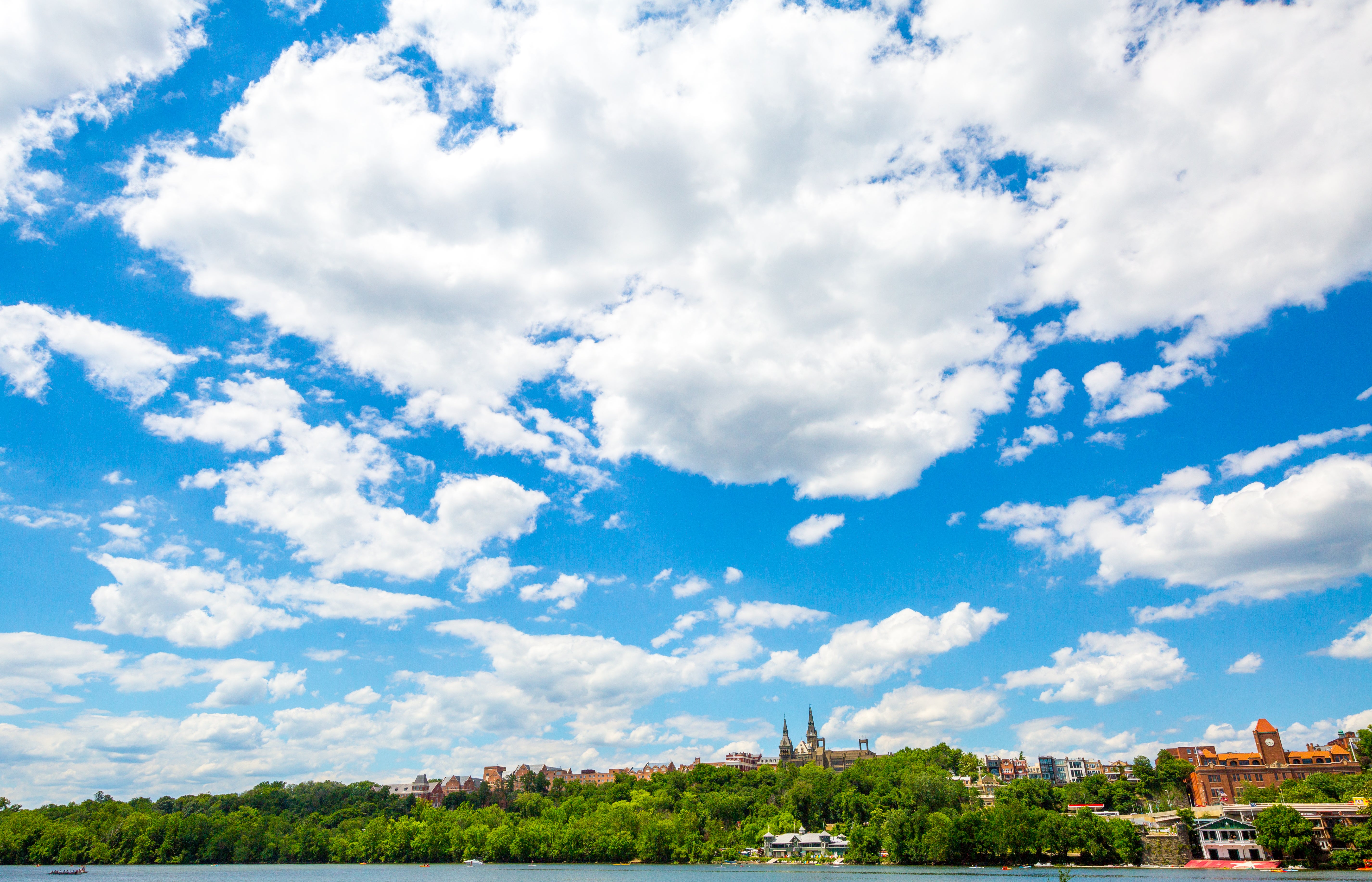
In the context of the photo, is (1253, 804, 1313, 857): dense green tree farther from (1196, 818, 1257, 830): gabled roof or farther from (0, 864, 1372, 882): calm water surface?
(1196, 818, 1257, 830): gabled roof

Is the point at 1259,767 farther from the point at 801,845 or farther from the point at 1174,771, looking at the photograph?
the point at 801,845

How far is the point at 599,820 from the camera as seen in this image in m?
136

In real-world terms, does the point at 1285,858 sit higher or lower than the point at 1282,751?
lower

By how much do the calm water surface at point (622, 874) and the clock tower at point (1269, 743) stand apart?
78376 mm

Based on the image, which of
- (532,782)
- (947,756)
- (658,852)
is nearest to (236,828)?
(532,782)

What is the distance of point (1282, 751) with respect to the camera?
485 feet

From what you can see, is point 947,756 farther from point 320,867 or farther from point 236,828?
point 236,828

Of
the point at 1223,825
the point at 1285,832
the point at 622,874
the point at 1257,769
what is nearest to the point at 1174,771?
the point at 1257,769

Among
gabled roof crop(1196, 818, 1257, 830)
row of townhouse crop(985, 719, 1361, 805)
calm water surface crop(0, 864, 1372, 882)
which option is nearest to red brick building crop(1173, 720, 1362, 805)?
row of townhouse crop(985, 719, 1361, 805)

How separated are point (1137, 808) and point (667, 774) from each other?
91.4m

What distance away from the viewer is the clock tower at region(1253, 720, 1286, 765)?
146125 mm

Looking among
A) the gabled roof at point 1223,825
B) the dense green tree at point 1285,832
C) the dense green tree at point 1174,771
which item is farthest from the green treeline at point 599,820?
the dense green tree at point 1285,832

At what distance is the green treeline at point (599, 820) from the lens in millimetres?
117000

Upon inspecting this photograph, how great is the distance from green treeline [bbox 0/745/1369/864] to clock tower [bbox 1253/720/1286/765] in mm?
24439
